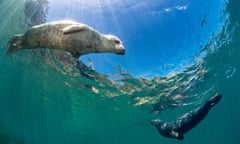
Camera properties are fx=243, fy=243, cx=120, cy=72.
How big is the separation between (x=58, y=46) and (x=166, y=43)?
37.0 ft

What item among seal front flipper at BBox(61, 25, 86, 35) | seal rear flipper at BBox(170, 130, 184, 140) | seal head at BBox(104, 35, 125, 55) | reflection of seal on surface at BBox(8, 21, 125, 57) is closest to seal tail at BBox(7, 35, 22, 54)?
reflection of seal on surface at BBox(8, 21, 125, 57)

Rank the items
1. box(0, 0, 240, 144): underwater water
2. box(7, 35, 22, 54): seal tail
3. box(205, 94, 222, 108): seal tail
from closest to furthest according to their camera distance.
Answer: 1. box(7, 35, 22, 54): seal tail
2. box(205, 94, 222, 108): seal tail
3. box(0, 0, 240, 144): underwater water

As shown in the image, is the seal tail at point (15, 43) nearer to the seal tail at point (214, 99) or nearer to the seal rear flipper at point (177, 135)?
the seal tail at point (214, 99)

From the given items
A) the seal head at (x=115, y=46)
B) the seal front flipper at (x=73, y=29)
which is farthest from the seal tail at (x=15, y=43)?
the seal head at (x=115, y=46)

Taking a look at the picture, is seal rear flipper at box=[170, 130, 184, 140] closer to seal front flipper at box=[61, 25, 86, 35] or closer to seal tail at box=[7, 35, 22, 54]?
seal front flipper at box=[61, 25, 86, 35]

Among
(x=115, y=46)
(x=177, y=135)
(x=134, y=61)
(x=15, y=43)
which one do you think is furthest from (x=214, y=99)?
(x=134, y=61)

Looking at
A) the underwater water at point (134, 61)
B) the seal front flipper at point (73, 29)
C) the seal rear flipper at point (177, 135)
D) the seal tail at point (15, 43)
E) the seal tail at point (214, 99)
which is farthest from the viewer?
the underwater water at point (134, 61)

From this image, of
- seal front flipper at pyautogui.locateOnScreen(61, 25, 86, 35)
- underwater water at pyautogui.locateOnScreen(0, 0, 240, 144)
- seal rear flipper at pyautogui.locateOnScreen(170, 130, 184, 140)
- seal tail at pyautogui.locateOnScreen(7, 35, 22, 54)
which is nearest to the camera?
seal front flipper at pyautogui.locateOnScreen(61, 25, 86, 35)

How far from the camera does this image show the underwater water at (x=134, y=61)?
496 inches

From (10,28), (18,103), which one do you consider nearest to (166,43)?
(10,28)

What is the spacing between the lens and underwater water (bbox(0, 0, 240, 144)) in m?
12.6

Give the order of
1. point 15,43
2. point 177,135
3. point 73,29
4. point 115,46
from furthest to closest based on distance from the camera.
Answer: point 177,135 < point 15,43 < point 115,46 < point 73,29

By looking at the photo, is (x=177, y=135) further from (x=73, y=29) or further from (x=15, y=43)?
(x=15, y=43)

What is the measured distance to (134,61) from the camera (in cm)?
1538
